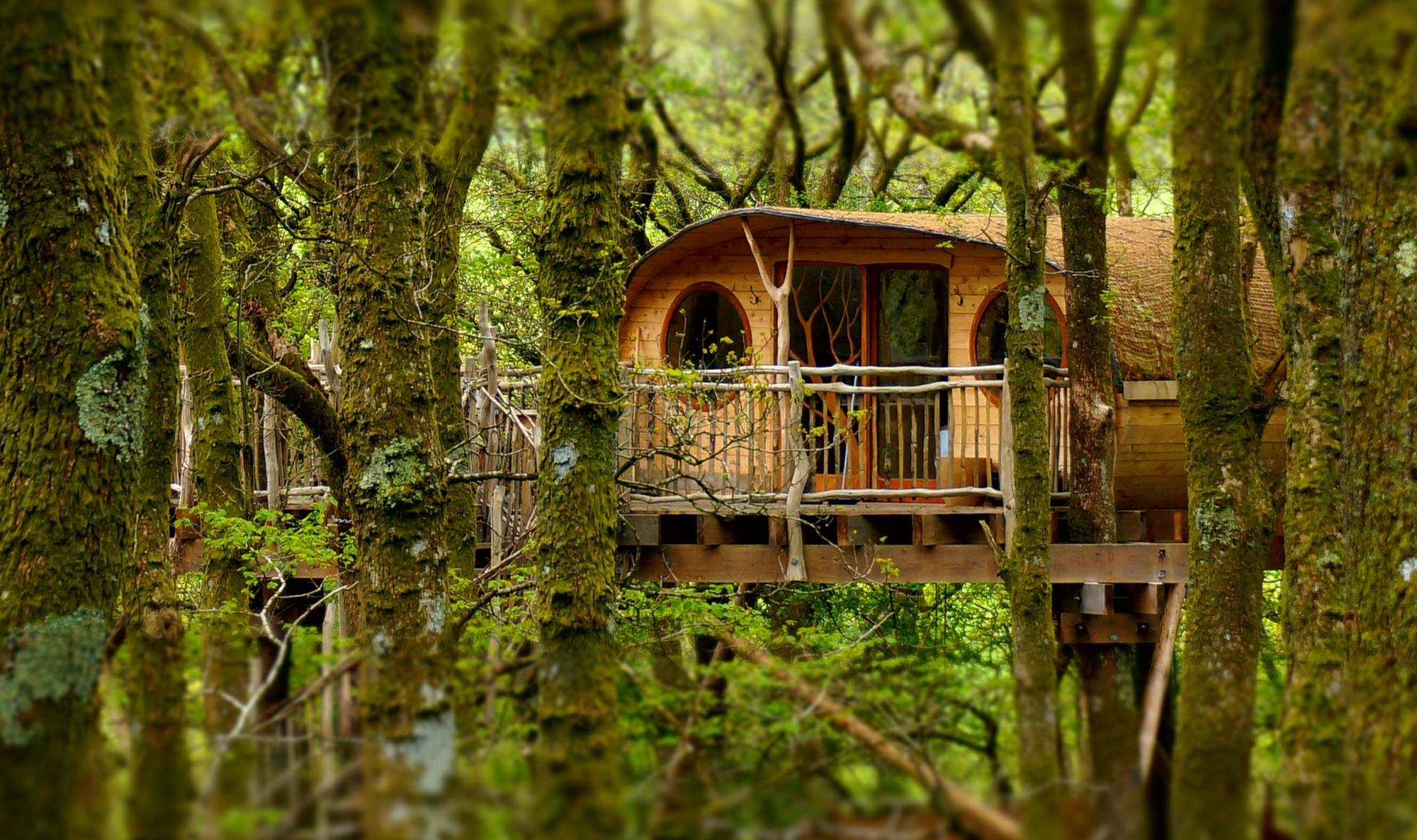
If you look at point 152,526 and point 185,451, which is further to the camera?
point 185,451

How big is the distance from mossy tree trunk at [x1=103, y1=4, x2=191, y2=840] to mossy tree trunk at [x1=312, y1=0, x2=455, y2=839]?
51 cm

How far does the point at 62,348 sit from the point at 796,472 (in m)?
6.76

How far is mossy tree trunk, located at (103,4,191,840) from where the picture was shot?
2.91m

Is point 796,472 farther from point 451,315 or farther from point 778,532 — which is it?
point 451,315

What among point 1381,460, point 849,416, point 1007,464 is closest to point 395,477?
point 1381,460

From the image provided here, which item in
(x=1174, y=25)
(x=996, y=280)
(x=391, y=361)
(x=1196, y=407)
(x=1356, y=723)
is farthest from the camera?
(x=996, y=280)

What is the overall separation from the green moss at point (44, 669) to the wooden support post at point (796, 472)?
21.5 ft

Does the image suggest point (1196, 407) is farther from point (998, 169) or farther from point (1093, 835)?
point (1093, 835)

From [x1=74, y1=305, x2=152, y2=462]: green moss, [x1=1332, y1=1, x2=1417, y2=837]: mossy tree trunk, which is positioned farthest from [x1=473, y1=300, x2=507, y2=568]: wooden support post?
[x1=1332, y1=1, x2=1417, y2=837]: mossy tree trunk

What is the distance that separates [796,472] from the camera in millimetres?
10242

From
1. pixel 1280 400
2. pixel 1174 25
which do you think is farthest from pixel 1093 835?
pixel 1280 400

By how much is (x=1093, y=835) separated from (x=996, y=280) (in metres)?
10.3

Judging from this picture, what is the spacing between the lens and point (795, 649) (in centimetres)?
899

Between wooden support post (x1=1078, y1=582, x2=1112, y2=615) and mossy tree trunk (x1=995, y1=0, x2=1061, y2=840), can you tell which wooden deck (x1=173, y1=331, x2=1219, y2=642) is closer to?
wooden support post (x1=1078, y1=582, x2=1112, y2=615)
